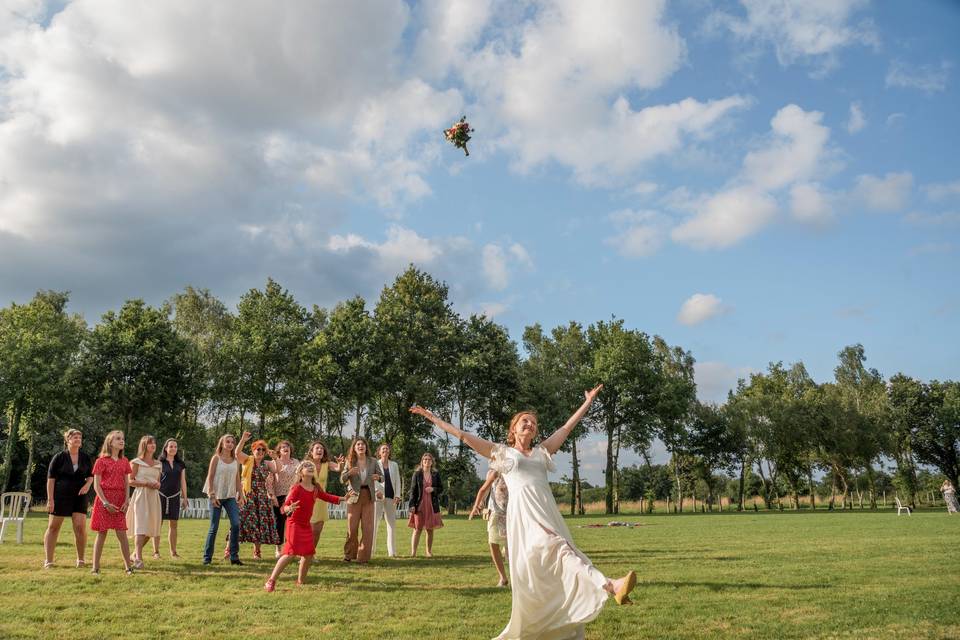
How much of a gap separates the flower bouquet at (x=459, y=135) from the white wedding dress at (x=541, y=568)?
8.93 meters

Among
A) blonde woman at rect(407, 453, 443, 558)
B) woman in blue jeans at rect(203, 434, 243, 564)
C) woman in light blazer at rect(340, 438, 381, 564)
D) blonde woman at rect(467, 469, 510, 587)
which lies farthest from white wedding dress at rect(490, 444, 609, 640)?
blonde woman at rect(407, 453, 443, 558)

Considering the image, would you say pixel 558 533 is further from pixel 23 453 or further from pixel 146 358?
pixel 23 453

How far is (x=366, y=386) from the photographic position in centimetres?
4581

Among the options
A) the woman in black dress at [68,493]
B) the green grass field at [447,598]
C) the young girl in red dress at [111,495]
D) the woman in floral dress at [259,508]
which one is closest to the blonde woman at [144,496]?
the young girl in red dress at [111,495]

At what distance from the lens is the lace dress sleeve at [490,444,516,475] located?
7.22 metres

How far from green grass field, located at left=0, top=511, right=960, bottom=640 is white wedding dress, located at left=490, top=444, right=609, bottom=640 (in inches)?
46.4

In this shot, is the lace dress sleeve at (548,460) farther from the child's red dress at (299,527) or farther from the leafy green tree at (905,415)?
the leafy green tree at (905,415)

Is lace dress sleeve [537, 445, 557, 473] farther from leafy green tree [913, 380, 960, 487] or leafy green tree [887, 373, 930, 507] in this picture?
leafy green tree [913, 380, 960, 487]

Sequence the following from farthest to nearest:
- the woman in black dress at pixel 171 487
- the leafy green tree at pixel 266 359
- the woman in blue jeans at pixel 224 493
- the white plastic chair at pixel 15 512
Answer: the leafy green tree at pixel 266 359
the white plastic chair at pixel 15 512
the woman in black dress at pixel 171 487
the woman in blue jeans at pixel 224 493

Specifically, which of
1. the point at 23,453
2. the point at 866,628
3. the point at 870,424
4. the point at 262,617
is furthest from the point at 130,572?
the point at 870,424

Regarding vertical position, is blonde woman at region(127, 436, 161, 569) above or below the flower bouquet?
below

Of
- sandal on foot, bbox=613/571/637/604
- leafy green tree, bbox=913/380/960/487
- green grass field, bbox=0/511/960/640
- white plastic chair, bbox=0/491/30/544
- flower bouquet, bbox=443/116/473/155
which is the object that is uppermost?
flower bouquet, bbox=443/116/473/155

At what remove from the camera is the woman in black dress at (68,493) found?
1191 cm

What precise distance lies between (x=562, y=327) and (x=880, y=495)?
42.6 m
